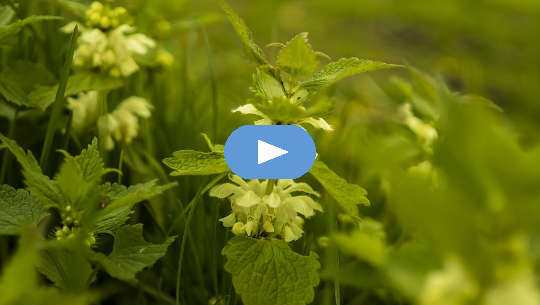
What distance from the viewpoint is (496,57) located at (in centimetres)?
407

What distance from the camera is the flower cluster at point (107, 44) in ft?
3.22

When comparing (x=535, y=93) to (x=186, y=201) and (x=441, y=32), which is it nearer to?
(x=441, y=32)

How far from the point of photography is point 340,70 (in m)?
0.70

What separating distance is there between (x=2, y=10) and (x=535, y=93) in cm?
328

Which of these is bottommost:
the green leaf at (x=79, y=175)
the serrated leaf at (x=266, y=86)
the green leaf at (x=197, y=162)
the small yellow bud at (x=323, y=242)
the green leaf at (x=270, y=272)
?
the small yellow bud at (x=323, y=242)

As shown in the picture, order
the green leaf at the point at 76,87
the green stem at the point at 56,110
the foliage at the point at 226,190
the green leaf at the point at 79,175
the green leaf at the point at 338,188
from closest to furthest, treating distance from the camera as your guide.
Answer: the foliage at the point at 226,190 → the green leaf at the point at 79,175 → the green leaf at the point at 338,188 → the green stem at the point at 56,110 → the green leaf at the point at 76,87

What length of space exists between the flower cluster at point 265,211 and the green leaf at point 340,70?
6.0 inches

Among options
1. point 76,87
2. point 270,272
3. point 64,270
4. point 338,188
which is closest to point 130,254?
point 64,270

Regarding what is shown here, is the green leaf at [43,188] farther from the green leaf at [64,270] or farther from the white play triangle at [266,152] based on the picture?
the white play triangle at [266,152]

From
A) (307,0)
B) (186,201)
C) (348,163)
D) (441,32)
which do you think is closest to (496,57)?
(441,32)

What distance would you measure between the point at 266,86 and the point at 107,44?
46 cm

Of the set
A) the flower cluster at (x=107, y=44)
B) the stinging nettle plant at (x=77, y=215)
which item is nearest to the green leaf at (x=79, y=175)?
the stinging nettle plant at (x=77, y=215)

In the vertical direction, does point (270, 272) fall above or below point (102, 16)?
below

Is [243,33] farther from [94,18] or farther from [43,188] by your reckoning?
[94,18]
